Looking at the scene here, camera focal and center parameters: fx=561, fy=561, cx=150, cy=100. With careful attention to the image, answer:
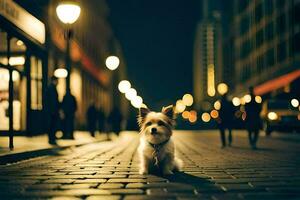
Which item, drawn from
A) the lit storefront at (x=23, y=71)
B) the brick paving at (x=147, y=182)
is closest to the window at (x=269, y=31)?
the lit storefront at (x=23, y=71)

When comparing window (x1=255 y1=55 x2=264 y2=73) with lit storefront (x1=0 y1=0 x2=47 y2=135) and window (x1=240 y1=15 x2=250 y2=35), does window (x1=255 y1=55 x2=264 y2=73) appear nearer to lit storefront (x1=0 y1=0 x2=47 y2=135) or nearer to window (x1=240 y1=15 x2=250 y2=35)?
window (x1=240 y1=15 x2=250 y2=35)

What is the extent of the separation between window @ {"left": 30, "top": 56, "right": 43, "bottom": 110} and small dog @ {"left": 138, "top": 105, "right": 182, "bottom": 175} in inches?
691

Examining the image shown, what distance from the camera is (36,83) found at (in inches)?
1042

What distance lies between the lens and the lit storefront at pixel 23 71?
770 inches

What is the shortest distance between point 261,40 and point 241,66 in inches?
519

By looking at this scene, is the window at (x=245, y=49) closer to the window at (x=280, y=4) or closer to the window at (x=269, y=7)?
the window at (x=269, y=7)

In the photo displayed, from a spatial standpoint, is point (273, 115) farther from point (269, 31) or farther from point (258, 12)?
point (258, 12)

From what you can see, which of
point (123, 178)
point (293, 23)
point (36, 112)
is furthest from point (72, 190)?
point (293, 23)

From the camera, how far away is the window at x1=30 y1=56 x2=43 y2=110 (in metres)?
25.4

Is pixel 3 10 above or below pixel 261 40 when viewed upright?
below

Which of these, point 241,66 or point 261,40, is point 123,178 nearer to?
point 261,40

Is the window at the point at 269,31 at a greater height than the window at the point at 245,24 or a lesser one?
lesser

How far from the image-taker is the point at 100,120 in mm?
35406

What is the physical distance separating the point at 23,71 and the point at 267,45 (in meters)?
42.9
